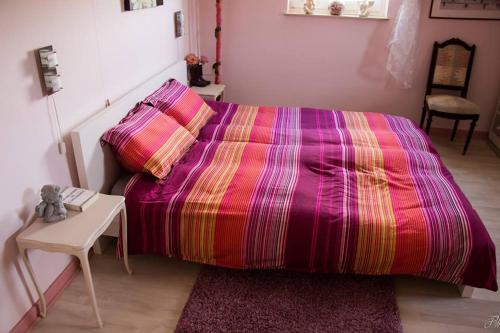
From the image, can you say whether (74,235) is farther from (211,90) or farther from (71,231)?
(211,90)

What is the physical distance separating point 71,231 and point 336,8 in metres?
3.12

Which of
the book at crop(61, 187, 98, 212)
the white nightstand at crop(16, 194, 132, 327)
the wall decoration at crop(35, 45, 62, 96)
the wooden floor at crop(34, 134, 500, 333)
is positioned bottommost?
the wooden floor at crop(34, 134, 500, 333)

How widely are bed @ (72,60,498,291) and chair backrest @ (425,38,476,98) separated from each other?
1679 millimetres

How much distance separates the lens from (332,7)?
375 cm

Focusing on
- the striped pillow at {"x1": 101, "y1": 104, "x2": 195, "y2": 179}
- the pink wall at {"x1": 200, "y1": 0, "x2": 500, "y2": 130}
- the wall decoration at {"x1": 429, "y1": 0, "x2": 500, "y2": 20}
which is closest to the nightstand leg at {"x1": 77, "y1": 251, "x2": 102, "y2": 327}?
the striped pillow at {"x1": 101, "y1": 104, "x2": 195, "y2": 179}

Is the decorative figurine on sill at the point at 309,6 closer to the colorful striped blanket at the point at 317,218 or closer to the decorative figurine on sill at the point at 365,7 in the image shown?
the decorative figurine on sill at the point at 365,7

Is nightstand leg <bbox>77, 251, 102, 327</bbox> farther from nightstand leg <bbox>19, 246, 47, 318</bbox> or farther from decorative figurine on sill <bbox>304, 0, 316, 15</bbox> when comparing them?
decorative figurine on sill <bbox>304, 0, 316, 15</bbox>

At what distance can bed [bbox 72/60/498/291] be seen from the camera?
74.8 inches

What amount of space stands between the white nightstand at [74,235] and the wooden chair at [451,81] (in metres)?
2.93

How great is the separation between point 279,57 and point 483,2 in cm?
185

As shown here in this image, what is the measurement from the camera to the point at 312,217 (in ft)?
6.37

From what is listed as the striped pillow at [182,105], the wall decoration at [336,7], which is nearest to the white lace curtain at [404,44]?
the wall decoration at [336,7]

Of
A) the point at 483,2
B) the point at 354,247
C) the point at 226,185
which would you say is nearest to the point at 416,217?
the point at 354,247

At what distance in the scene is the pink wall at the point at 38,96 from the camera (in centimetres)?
160
